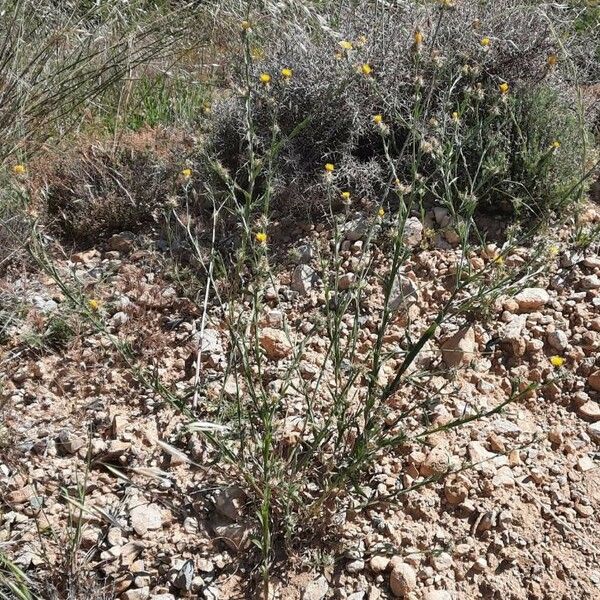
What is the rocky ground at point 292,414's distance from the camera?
2.00 m

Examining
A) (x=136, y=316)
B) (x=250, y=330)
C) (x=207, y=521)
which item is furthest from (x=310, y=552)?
(x=136, y=316)

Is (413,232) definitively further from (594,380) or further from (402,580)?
(402,580)

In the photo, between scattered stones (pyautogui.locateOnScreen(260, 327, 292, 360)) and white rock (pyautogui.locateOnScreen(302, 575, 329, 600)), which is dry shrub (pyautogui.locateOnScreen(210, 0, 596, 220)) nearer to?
scattered stones (pyautogui.locateOnScreen(260, 327, 292, 360))

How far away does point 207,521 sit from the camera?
2119mm

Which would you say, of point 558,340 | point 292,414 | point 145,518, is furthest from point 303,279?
point 145,518

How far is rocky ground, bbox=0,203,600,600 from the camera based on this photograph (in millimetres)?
2004

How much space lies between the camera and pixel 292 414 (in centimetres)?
234

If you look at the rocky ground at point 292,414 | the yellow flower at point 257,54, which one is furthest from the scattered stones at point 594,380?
the yellow flower at point 257,54

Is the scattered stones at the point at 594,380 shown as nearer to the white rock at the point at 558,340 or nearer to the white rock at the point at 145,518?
the white rock at the point at 558,340

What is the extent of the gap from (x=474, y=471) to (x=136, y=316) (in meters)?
1.31

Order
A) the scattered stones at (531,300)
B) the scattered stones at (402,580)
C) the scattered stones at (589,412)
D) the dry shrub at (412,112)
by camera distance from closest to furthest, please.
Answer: the scattered stones at (402,580)
the scattered stones at (589,412)
the scattered stones at (531,300)
the dry shrub at (412,112)

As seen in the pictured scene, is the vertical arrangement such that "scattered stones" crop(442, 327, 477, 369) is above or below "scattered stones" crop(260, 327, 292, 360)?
below

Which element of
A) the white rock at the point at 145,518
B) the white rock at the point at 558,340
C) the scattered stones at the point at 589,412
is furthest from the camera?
the white rock at the point at 558,340

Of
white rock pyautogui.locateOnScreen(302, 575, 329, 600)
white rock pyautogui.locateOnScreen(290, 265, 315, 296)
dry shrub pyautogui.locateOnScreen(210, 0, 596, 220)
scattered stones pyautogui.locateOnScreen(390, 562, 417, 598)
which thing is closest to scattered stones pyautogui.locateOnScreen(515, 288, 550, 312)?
dry shrub pyautogui.locateOnScreen(210, 0, 596, 220)
